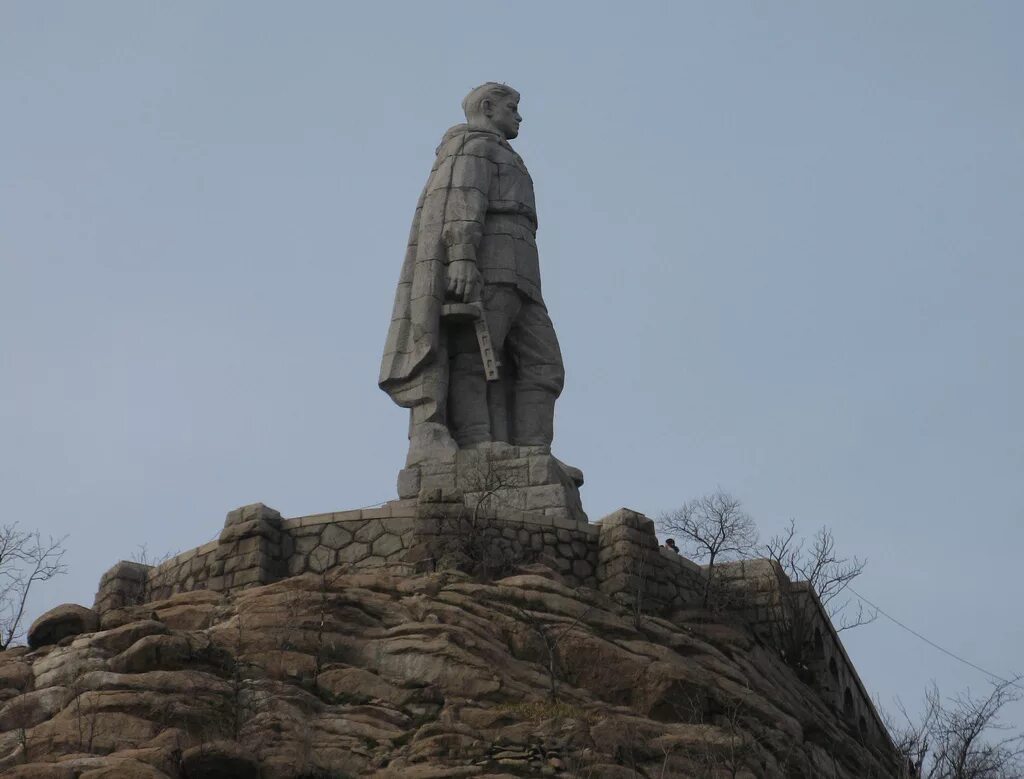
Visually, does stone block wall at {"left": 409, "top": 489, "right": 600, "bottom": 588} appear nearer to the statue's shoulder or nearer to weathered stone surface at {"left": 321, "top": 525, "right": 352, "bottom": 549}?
weathered stone surface at {"left": 321, "top": 525, "right": 352, "bottom": 549}

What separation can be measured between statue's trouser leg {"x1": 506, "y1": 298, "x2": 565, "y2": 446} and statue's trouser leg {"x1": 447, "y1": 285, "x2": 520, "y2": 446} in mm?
170

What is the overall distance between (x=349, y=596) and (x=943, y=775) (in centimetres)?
494

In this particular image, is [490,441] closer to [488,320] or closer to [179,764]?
[488,320]

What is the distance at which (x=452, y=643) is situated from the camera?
15609 millimetres

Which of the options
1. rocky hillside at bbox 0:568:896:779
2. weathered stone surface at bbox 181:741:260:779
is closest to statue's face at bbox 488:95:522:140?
rocky hillside at bbox 0:568:896:779

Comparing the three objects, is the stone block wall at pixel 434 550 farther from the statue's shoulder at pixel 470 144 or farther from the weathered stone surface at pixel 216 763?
the weathered stone surface at pixel 216 763

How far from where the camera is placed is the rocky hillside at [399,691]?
45.4 feet

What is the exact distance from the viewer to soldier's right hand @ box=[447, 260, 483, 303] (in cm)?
1961

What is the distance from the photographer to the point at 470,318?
19.6 meters

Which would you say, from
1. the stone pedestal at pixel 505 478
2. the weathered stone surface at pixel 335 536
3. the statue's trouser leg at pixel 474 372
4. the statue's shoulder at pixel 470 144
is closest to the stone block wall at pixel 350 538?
the weathered stone surface at pixel 335 536

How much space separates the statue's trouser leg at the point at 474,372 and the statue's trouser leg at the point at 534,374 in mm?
170

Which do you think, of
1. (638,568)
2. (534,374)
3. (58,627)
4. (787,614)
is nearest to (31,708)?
(58,627)

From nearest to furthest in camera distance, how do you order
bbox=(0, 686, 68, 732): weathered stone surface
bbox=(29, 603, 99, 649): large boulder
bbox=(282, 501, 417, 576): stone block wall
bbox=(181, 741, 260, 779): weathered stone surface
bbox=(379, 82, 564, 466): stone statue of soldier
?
1. bbox=(181, 741, 260, 779): weathered stone surface
2. bbox=(0, 686, 68, 732): weathered stone surface
3. bbox=(29, 603, 99, 649): large boulder
4. bbox=(282, 501, 417, 576): stone block wall
5. bbox=(379, 82, 564, 466): stone statue of soldier

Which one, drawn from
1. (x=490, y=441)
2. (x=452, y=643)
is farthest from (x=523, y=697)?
(x=490, y=441)
